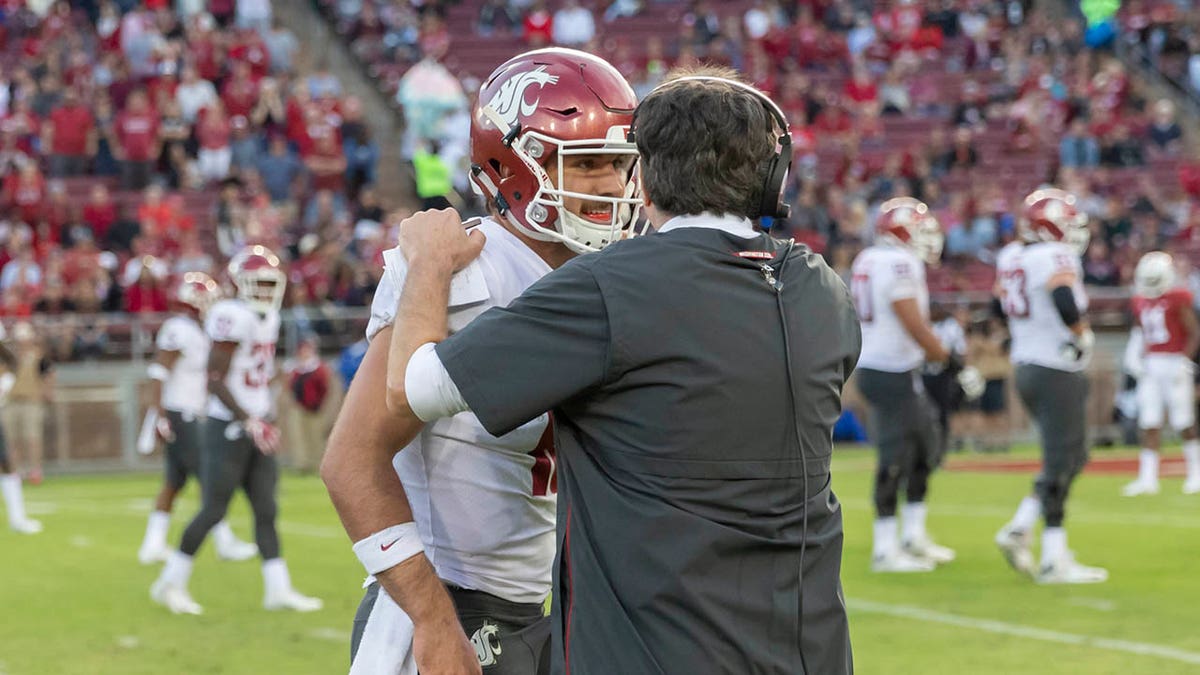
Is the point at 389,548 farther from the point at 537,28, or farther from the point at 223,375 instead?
the point at 537,28

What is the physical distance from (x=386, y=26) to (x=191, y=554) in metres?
15.0

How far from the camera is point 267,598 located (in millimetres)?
8977

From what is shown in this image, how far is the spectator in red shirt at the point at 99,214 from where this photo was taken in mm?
18078

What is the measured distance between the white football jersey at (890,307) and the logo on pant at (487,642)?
694 centimetres

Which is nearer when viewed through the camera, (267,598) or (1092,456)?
(267,598)

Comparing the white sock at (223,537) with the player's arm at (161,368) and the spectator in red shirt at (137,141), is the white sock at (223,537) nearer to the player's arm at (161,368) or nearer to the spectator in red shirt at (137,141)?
the player's arm at (161,368)

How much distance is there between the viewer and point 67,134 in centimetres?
1872

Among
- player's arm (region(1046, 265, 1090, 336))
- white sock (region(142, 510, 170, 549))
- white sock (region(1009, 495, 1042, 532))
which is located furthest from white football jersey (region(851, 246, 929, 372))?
white sock (region(142, 510, 170, 549))

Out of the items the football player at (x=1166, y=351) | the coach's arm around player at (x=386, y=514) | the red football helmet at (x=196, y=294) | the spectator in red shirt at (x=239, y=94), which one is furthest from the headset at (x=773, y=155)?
the spectator in red shirt at (x=239, y=94)

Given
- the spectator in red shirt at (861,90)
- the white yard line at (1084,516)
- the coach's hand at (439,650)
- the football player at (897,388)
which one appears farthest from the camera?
the spectator in red shirt at (861,90)

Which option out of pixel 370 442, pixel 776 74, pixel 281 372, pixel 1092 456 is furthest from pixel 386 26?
pixel 370 442

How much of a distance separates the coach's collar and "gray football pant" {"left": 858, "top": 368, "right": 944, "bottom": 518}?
712cm

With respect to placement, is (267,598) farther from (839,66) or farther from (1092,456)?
(839,66)

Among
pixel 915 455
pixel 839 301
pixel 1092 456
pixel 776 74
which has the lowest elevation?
pixel 1092 456
